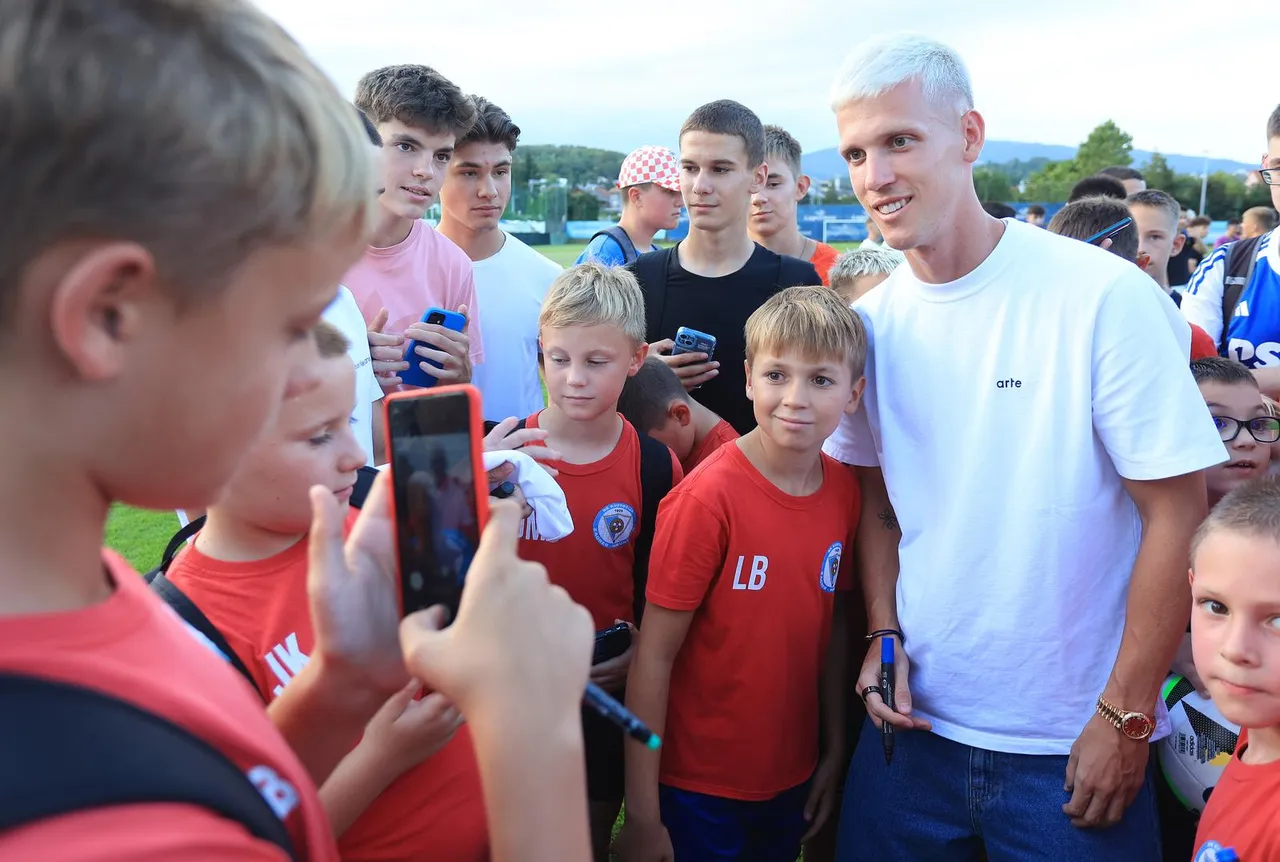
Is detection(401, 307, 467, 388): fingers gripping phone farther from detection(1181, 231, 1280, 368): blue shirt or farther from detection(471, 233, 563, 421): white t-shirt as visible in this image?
detection(1181, 231, 1280, 368): blue shirt

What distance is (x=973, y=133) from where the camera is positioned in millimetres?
2574

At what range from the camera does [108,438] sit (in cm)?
79

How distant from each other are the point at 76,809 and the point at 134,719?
0.10m

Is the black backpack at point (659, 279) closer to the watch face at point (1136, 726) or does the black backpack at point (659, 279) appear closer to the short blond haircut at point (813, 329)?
the short blond haircut at point (813, 329)

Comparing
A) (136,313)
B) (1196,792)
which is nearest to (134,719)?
(136,313)

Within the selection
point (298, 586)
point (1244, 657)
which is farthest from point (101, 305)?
point (1244, 657)

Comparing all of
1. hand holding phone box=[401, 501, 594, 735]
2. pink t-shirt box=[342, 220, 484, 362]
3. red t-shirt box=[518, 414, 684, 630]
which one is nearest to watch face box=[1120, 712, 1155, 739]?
red t-shirt box=[518, 414, 684, 630]

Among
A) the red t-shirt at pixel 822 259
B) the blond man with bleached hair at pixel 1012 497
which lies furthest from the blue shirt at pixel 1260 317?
the blond man with bleached hair at pixel 1012 497

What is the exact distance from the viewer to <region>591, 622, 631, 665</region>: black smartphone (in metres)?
3.13

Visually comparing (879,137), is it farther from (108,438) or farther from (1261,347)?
(1261,347)

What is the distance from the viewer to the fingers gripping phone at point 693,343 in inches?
158

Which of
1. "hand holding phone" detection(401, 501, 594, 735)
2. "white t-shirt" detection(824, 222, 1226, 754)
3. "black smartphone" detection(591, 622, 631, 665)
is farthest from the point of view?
"black smartphone" detection(591, 622, 631, 665)

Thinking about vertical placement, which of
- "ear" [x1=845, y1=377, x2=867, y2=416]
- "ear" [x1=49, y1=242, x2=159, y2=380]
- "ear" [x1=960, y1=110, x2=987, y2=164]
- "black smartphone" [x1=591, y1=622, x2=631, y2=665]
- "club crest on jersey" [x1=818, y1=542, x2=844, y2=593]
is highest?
"ear" [x1=960, y1=110, x2=987, y2=164]

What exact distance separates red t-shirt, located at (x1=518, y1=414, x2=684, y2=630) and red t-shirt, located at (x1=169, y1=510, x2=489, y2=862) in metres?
1.30
